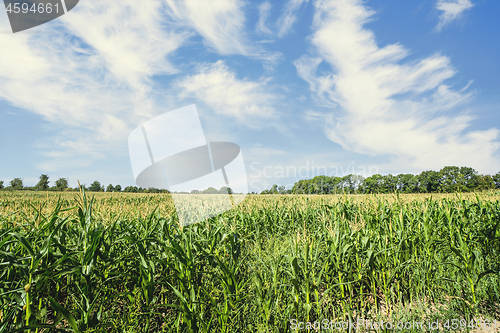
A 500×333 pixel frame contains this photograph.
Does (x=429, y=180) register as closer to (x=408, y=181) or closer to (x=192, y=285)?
(x=408, y=181)

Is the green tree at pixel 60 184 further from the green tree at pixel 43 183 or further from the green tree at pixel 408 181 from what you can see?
the green tree at pixel 408 181

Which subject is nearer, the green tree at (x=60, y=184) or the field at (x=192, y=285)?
the field at (x=192, y=285)

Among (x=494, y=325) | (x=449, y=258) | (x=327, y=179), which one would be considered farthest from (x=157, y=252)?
(x=327, y=179)

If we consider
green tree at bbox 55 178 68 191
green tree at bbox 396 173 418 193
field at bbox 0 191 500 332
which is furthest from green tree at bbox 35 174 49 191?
green tree at bbox 396 173 418 193

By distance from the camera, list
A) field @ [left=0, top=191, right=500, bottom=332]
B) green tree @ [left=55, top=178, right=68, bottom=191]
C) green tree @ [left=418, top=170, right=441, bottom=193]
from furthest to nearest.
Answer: green tree @ [left=418, top=170, right=441, bottom=193] → green tree @ [left=55, top=178, right=68, bottom=191] → field @ [left=0, top=191, right=500, bottom=332]

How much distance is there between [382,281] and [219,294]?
3.05 metres

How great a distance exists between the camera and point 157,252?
4.08 metres

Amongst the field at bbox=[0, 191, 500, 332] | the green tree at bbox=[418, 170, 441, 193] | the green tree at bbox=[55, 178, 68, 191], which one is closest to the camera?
the field at bbox=[0, 191, 500, 332]

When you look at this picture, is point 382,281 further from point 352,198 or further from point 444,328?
point 352,198

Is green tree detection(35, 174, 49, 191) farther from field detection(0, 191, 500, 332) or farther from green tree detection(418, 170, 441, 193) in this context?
green tree detection(418, 170, 441, 193)

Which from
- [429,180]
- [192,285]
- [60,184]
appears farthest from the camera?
[429,180]

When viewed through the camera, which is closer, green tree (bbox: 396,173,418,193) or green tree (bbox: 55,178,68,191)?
green tree (bbox: 55,178,68,191)

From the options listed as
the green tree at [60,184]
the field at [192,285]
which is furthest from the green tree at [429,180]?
the green tree at [60,184]

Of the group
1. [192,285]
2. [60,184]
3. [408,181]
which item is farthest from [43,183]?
[408,181]
